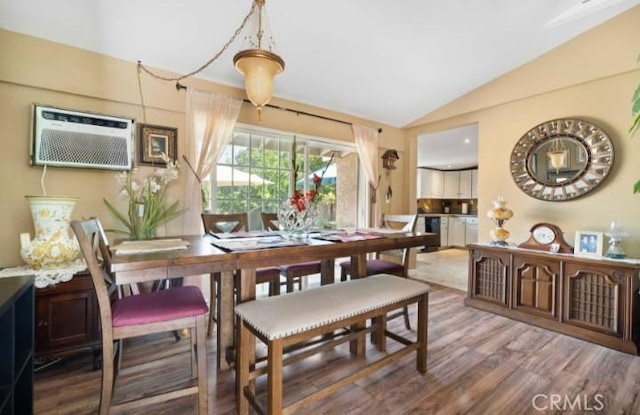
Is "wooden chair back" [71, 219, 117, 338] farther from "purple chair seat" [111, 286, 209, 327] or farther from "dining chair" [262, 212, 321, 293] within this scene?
"dining chair" [262, 212, 321, 293]

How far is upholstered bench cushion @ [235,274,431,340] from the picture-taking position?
4.63 ft

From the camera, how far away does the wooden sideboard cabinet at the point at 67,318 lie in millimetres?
1919

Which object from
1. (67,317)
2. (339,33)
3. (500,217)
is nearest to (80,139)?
(67,317)

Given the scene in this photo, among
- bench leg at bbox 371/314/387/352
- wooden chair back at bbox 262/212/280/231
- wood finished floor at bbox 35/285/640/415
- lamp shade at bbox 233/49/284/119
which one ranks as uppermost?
lamp shade at bbox 233/49/284/119

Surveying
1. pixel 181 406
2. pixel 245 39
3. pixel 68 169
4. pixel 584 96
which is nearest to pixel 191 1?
pixel 245 39

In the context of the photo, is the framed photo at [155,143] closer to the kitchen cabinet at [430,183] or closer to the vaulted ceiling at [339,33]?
the vaulted ceiling at [339,33]

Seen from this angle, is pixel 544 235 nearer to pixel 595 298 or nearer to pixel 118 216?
pixel 595 298

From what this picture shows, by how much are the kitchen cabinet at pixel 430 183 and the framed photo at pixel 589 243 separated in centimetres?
507

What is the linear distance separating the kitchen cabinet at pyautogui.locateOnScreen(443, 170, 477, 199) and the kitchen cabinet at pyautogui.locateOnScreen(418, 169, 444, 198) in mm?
130

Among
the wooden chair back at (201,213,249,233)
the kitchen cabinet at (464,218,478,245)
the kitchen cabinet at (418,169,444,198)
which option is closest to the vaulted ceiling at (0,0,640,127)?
the wooden chair back at (201,213,249,233)

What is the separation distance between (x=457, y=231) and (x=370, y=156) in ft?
14.4

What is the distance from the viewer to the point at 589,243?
8.70 feet

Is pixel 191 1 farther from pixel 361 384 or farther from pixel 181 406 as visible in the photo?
pixel 361 384

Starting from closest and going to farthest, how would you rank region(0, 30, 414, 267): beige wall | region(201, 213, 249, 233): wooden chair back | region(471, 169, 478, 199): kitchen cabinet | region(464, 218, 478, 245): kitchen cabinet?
region(0, 30, 414, 267): beige wall, region(201, 213, 249, 233): wooden chair back, region(464, 218, 478, 245): kitchen cabinet, region(471, 169, 478, 199): kitchen cabinet
